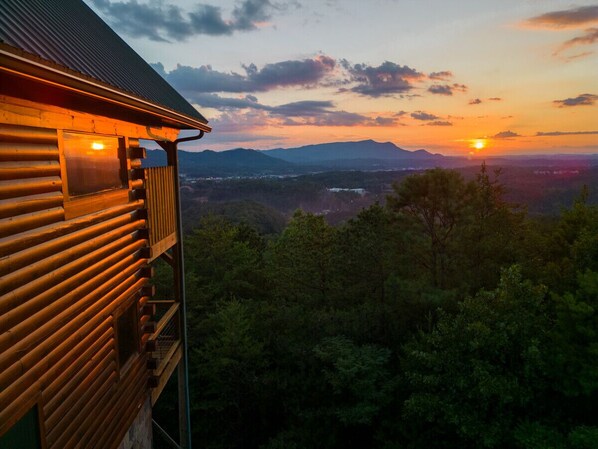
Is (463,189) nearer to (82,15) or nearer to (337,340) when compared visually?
(337,340)

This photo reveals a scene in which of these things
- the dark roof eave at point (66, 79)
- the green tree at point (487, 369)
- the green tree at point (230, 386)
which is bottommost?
the green tree at point (230, 386)

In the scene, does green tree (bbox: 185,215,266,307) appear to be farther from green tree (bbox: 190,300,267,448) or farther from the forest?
green tree (bbox: 190,300,267,448)

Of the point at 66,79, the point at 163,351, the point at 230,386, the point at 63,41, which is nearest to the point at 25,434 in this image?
the point at 66,79

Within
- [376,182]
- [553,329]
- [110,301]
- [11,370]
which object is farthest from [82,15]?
[376,182]

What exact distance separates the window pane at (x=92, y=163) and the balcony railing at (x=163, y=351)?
279 centimetres

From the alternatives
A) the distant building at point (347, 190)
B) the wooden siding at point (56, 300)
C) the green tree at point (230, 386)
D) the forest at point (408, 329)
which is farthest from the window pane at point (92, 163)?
the distant building at point (347, 190)

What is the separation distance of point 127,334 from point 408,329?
13697 mm

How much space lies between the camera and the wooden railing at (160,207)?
7434 mm

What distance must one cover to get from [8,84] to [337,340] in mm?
14692

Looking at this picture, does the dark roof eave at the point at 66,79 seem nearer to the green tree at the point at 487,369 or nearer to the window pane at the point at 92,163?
the window pane at the point at 92,163

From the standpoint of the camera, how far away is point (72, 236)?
477 centimetres

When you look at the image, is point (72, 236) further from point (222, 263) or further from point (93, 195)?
point (222, 263)

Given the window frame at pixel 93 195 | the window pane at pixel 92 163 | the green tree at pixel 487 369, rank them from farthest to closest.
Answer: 1. the green tree at pixel 487 369
2. the window pane at pixel 92 163
3. the window frame at pixel 93 195

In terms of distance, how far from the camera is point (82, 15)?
7.63 metres
